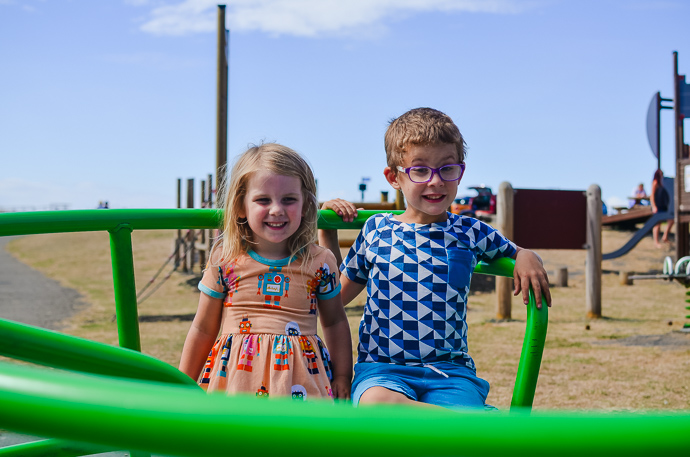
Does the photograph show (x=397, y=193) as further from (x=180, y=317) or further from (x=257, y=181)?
(x=257, y=181)

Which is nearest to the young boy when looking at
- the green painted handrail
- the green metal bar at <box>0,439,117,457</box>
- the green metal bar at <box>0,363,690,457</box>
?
the green painted handrail

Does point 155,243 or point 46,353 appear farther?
point 155,243

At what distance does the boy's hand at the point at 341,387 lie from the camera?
1728 mm

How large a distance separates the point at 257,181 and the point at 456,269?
60 cm

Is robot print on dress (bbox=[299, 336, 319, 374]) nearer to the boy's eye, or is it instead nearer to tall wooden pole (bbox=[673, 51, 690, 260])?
the boy's eye

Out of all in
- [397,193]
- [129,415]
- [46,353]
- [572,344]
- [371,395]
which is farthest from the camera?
[397,193]

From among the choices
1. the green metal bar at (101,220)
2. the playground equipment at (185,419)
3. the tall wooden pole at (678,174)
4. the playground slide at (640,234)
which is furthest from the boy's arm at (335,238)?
the playground slide at (640,234)

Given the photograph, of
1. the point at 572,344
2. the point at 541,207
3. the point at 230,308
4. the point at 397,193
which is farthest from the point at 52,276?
the point at 230,308

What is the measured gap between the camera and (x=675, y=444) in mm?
388

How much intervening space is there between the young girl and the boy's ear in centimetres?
24

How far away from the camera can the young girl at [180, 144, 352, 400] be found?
1658mm

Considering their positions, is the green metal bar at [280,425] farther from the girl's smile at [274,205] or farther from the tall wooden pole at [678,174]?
the tall wooden pole at [678,174]

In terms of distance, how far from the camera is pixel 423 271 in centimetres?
183

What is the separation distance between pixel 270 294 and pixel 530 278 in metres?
0.68
